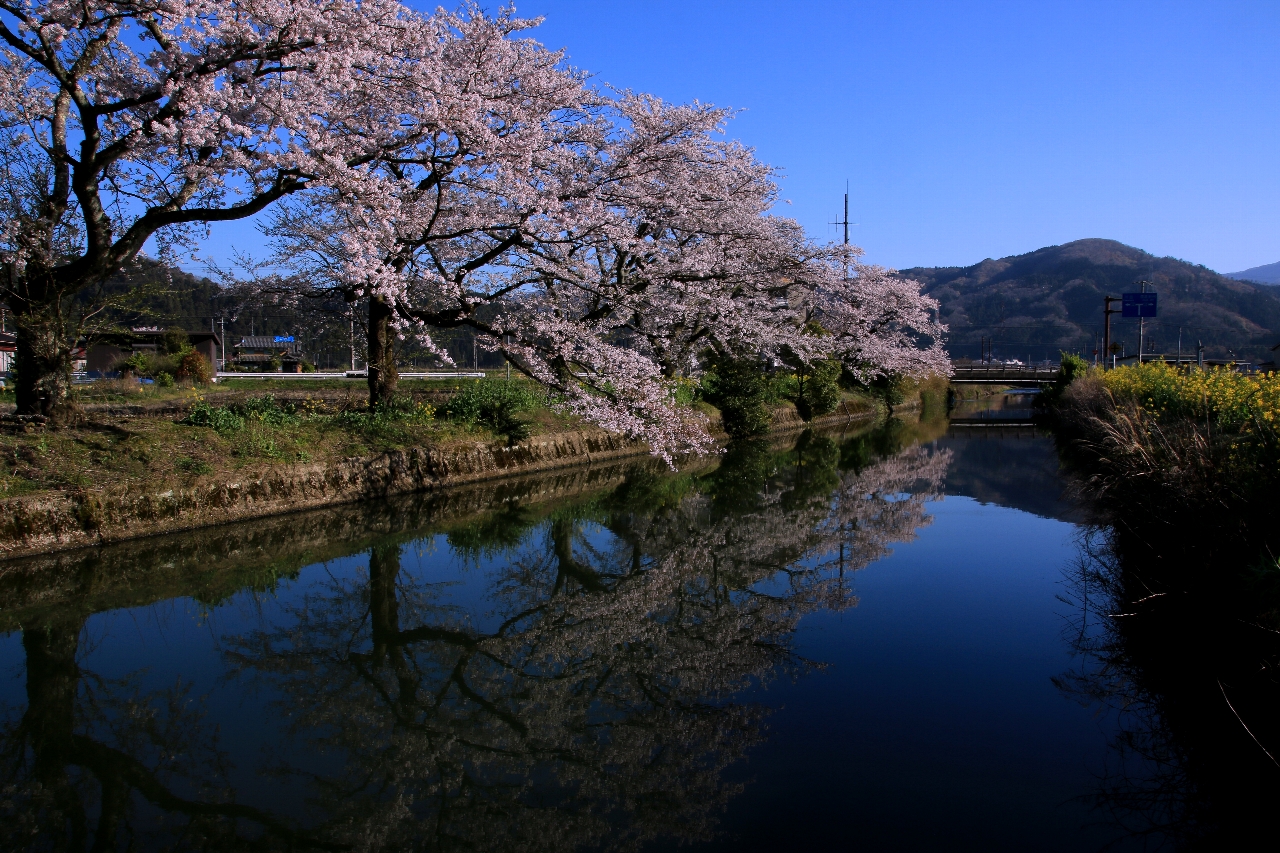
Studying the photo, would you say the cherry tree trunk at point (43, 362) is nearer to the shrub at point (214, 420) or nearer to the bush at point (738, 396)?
the shrub at point (214, 420)

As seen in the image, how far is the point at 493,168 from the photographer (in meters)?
9.97

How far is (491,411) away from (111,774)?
10.7 metres

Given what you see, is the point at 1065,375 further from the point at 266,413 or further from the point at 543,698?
the point at 543,698

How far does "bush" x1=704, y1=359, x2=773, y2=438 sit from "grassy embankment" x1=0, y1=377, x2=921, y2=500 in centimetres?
628

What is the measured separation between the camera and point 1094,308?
111 meters

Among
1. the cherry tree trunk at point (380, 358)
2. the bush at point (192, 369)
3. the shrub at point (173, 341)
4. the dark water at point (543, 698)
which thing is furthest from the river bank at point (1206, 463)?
the shrub at point (173, 341)

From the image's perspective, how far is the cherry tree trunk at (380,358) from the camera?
1284cm

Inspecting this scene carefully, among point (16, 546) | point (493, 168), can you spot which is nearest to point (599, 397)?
point (493, 168)

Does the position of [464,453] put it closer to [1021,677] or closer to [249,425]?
[249,425]

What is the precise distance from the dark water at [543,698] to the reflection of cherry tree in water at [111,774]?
0.02m

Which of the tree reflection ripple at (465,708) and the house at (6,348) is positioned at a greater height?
the house at (6,348)

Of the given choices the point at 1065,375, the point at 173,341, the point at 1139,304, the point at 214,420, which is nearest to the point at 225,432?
the point at 214,420

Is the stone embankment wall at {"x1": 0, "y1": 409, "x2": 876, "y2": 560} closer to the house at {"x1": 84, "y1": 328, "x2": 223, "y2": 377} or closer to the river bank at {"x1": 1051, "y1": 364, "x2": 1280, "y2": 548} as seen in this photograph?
the river bank at {"x1": 1051, "y1": 364, "x2": 1280, "y2": 548}

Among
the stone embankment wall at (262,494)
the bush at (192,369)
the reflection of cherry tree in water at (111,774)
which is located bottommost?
the reflection of cherry tree in water at (111,774)
